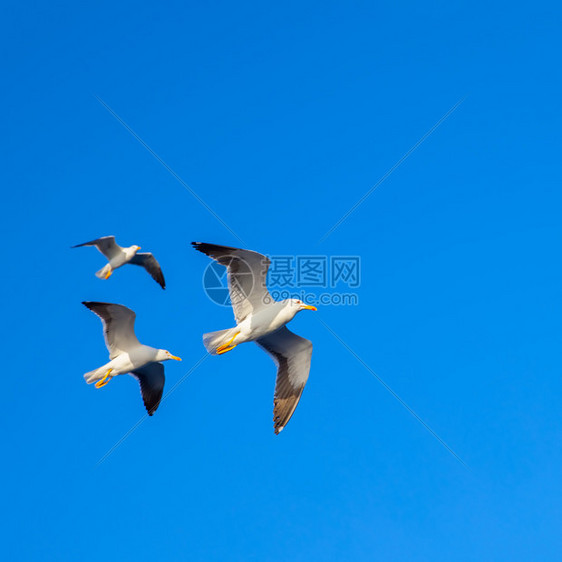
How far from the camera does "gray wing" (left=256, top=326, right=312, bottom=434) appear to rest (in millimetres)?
13461

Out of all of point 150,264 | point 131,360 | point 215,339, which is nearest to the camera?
point 215,339

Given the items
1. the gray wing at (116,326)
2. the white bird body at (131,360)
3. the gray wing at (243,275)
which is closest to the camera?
the gray wing at (243,275)

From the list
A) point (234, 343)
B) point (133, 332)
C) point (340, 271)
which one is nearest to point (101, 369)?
point (133, 332)

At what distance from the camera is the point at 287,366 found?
13.8m

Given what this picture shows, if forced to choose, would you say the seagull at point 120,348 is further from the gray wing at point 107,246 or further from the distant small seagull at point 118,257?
the gray wing at point 107,246

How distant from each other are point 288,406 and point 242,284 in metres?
2.69

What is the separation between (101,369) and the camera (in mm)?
14508

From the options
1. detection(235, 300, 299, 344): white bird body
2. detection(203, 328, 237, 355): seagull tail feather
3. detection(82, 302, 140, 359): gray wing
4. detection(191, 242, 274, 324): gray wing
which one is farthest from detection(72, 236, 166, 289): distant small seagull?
detection(235, 300, 299, 344): white bird body

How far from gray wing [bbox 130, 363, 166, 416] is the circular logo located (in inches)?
113

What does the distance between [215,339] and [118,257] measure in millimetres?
6348

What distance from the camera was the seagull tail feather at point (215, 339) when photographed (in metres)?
12.6

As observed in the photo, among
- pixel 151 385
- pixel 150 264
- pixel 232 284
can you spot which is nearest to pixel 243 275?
pixel 232 284

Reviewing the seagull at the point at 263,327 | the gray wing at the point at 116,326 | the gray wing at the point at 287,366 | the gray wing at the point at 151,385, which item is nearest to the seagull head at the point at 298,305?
the seagull at the point at 263,327

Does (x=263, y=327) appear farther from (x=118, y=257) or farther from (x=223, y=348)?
(x=118, y=257)
